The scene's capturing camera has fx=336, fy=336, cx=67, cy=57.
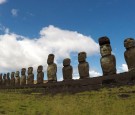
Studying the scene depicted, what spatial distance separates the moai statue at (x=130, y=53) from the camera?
27781mm

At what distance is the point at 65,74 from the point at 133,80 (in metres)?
13.8

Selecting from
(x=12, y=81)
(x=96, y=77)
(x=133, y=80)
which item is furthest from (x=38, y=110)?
(x=12, y=81)

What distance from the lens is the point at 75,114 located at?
15.0 meters

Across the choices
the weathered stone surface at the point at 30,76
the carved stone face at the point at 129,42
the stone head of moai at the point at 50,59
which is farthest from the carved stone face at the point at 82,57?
the weathered stone surface at the point at 30,76

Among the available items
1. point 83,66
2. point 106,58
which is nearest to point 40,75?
point 83,66

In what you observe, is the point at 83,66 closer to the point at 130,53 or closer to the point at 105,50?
the point at 105,50

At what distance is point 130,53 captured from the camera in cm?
2798

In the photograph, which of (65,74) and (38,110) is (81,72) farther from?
(38,110)

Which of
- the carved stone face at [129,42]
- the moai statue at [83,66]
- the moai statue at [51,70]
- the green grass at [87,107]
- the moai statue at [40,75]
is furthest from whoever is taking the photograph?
the moai statue at [40,75]

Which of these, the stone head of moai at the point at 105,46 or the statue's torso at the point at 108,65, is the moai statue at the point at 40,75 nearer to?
the stone head of moai at the point at 105,46

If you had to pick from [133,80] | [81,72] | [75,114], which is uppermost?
[81,72]

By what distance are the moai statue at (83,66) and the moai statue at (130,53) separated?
672 centimetres

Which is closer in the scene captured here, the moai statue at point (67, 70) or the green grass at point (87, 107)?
the green grass at point (87, 107)

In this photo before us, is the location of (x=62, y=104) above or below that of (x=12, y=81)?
below
